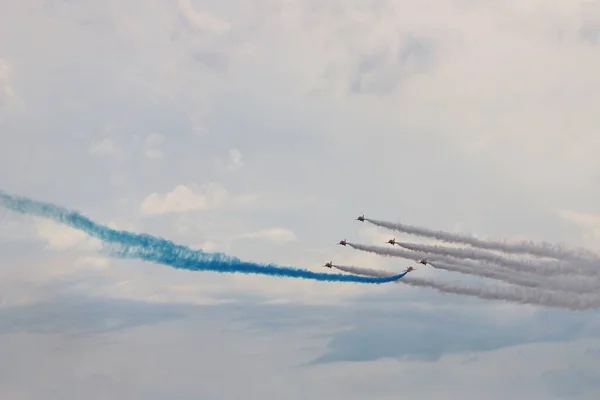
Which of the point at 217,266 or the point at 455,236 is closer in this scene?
the point at 217,266

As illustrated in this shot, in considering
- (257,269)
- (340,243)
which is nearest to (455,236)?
(340,243)

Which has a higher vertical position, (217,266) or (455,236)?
(455,236)

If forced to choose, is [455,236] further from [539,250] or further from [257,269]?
[257,269]

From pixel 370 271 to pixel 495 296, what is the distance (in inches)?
796

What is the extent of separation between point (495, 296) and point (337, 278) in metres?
25.5

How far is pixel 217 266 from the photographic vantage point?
16612 cm

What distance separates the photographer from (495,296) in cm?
17825

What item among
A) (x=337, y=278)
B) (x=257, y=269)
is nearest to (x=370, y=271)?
(x=337, y=278)

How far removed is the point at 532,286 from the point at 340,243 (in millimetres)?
30898

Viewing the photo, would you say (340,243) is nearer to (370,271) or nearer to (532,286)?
(370,271)

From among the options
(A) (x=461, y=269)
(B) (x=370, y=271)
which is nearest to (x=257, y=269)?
(B) (x=370, y=271)

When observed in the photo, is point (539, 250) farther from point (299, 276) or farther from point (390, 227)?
point (299, 276)

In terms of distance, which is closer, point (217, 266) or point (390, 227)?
point (217, 266)

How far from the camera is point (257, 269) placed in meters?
170
